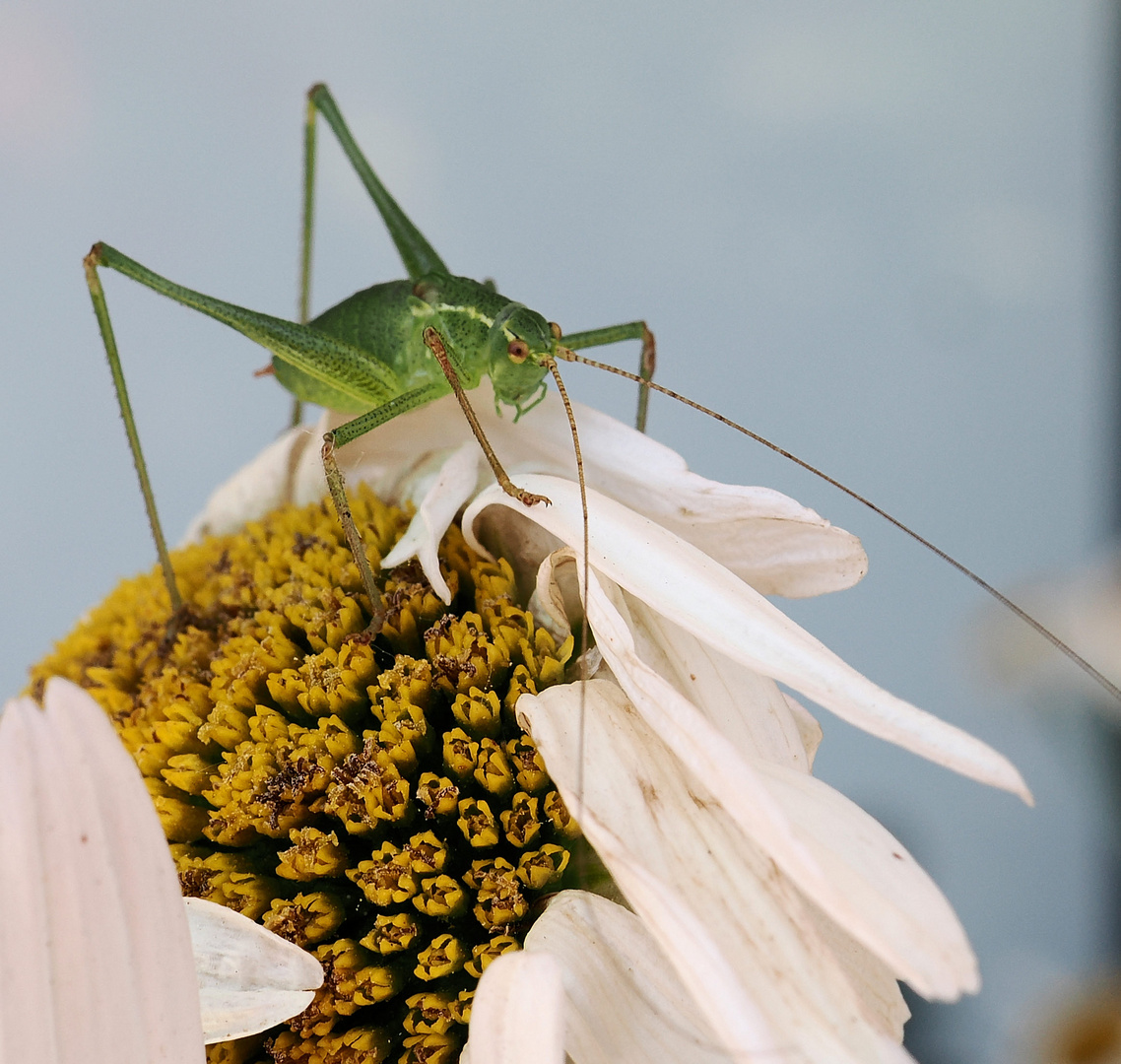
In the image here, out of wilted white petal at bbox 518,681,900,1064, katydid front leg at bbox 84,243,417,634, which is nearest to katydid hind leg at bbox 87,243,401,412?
katydid front leg at bbox 84,243,417,634

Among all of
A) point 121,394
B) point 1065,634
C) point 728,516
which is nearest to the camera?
point 728,516

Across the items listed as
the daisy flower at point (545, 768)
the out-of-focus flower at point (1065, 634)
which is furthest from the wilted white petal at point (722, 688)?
the out-of-focus flower at point (1065, 634)

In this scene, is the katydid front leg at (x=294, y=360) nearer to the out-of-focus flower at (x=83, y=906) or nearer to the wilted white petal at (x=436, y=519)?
the wilted white petal at (x=436, y=519)

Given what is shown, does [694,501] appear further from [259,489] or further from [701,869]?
[259,489]

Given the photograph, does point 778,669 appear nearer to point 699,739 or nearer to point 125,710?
point 699,739

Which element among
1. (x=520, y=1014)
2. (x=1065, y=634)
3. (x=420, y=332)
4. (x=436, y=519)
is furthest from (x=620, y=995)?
(x=1065, y=634)

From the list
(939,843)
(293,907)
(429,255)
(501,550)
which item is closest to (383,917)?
(293,907)
